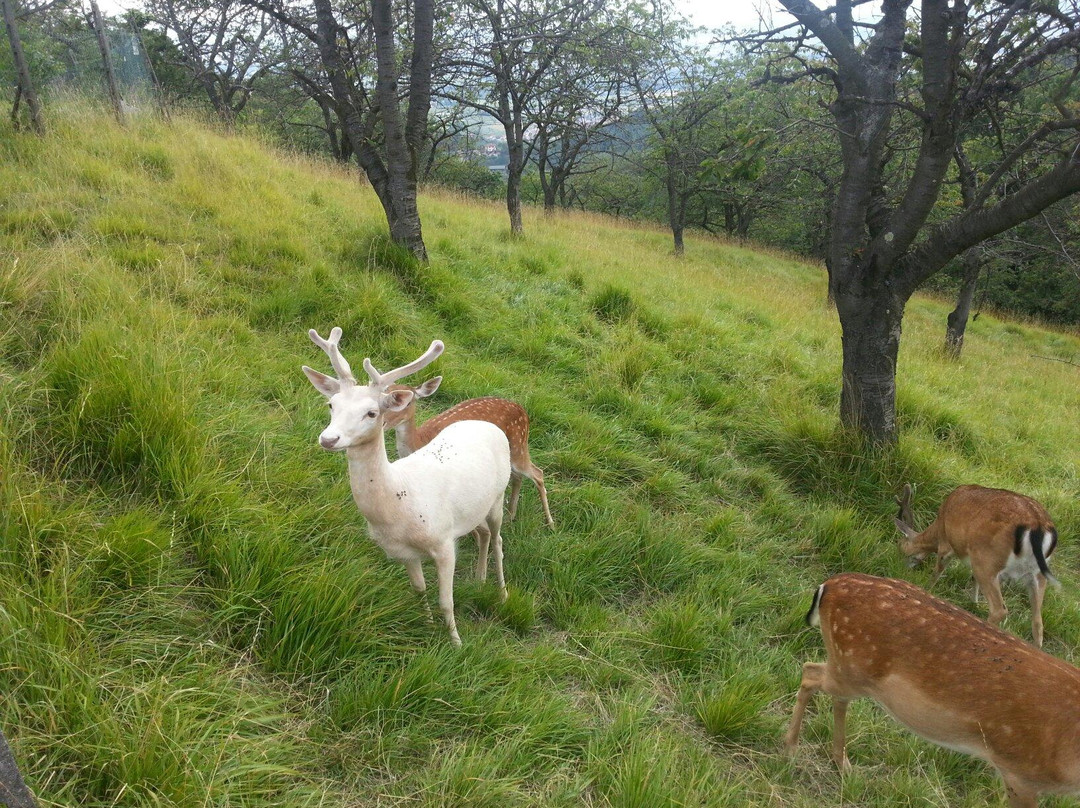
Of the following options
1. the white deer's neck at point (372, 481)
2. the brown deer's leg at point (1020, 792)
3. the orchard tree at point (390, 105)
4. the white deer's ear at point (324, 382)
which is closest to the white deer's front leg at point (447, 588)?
the white deer's neck at point (372, 481)

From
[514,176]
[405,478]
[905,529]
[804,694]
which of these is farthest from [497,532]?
[514,176]

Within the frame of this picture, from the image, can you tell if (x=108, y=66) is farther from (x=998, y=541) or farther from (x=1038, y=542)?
(x=1038, y=542)

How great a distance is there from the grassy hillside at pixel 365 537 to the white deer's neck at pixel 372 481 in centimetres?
29

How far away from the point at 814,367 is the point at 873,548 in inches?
→ 135

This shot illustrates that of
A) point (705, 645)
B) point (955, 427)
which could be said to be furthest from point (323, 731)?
point (955, 427)

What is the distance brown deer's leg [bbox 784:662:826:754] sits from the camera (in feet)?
9.29

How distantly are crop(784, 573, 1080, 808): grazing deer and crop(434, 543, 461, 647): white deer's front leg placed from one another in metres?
1.55

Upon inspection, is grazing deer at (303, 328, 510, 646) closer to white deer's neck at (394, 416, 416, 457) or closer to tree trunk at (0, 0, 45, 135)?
white deer's neck at (394, 416, 416, 457)

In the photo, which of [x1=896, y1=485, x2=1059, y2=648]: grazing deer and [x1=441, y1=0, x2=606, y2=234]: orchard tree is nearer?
[x1=896, y1=485, x2=1059, y2=648]: grazing deer

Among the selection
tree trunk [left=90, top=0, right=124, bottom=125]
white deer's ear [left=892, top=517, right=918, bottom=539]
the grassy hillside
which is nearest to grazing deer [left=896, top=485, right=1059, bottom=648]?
white deer's ear [left=892, top=517, right=918, bottom=539]

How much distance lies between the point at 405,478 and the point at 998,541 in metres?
3.65

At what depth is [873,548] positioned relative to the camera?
4.51 m

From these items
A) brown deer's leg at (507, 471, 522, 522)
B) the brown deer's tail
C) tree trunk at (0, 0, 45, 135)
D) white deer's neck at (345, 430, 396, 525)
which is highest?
tree trunk at (0, 0, 45, 135)

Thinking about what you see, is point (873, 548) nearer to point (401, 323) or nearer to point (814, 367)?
point (814, 367)
